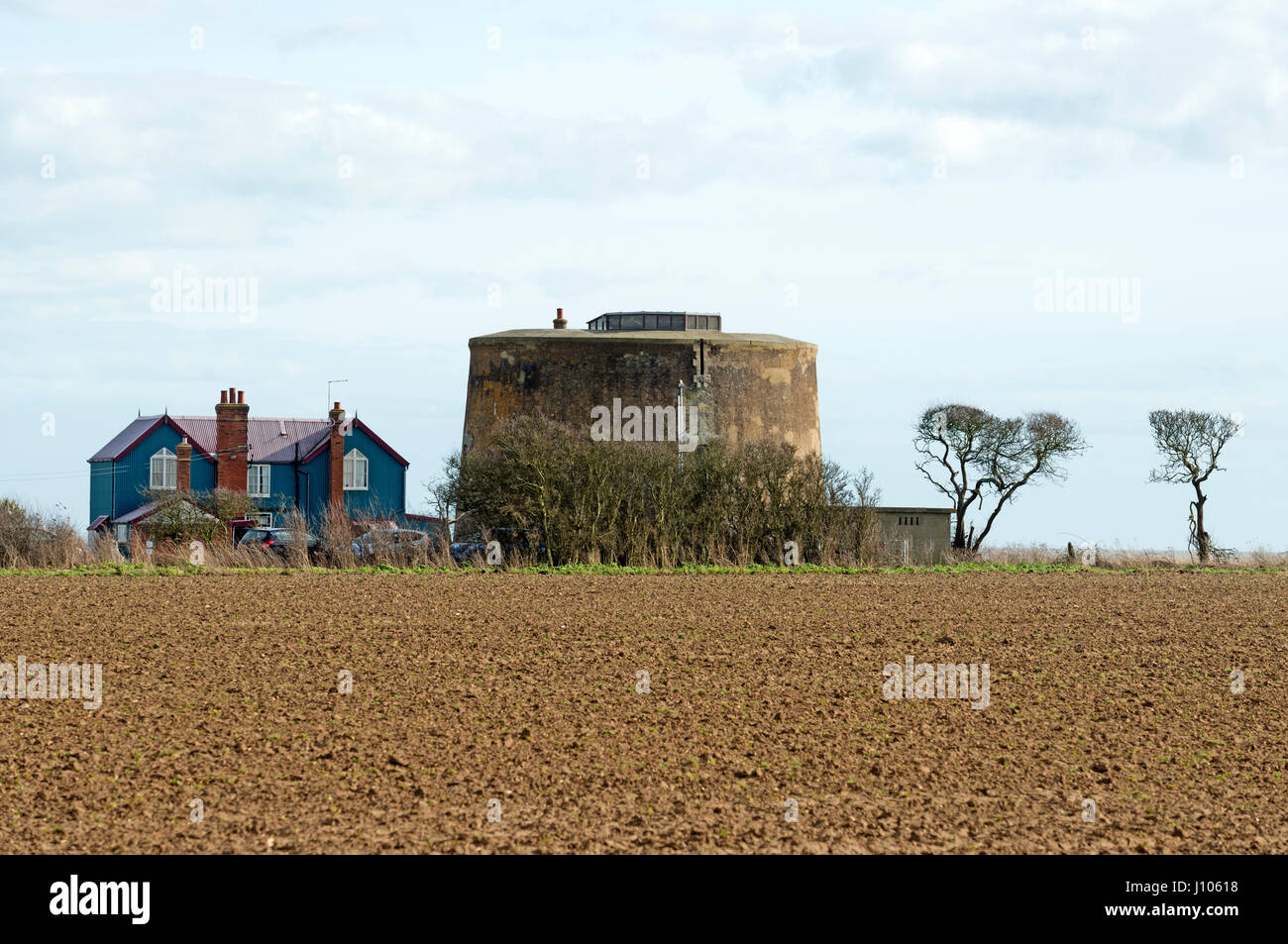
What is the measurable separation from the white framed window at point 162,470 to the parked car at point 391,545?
21166mm

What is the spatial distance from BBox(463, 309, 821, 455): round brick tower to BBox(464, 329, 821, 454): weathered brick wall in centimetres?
2

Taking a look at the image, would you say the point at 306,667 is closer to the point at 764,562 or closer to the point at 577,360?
the point at 764,562

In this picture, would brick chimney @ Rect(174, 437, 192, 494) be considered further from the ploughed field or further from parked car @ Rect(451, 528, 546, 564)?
the ploughed field

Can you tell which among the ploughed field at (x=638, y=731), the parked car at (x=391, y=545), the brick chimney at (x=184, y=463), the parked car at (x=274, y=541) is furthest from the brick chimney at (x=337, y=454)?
the ploughed field at (x=638, y=731)

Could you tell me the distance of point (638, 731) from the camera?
402 inches

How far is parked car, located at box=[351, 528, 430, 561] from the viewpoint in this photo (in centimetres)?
2566

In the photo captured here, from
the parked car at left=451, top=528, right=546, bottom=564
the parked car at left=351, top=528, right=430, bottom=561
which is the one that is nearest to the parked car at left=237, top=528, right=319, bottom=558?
the parked car at left=351, top=528, right=430, bottom=561

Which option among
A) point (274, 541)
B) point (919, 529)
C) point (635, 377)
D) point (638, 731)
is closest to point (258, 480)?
point (274, 541)

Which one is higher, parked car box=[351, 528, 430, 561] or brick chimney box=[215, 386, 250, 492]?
brick chimney box=[215, 386, 250, 492]
